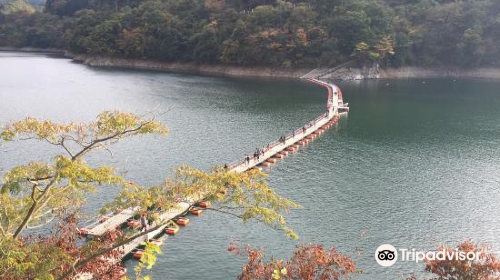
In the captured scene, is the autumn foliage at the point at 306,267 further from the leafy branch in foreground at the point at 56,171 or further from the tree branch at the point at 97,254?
the leafy branch in foreground at the point at 56,171

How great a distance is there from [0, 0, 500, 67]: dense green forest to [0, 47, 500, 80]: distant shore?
1.61 meters

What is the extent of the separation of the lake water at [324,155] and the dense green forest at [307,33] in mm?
16607

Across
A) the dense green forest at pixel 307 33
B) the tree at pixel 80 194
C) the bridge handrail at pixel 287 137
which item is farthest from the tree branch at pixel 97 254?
the dense green forest at pixel 307 33

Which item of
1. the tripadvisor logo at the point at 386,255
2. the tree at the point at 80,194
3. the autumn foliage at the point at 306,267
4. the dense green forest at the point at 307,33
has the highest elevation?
the dense green forest at the point at 307,33

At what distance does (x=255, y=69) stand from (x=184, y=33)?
27.2 metres

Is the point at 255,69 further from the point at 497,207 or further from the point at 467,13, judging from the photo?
the point at 497,207

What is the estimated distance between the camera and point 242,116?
221ft

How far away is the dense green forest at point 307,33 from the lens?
11544 centimetres

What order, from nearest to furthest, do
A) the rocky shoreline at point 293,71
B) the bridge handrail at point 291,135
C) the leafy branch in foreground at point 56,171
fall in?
the leafy branch in foreground at point 56,171
the bridge handrail at point 291,135
the rocky shoreline at point 293,71

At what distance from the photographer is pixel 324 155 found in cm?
4997

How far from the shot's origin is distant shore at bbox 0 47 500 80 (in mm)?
115188

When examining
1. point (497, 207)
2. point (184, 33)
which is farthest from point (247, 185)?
point (184, 33)

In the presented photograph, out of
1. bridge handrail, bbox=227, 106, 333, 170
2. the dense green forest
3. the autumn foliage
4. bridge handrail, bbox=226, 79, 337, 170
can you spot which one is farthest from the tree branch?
the dense green forest

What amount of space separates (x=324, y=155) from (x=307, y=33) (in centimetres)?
7320
